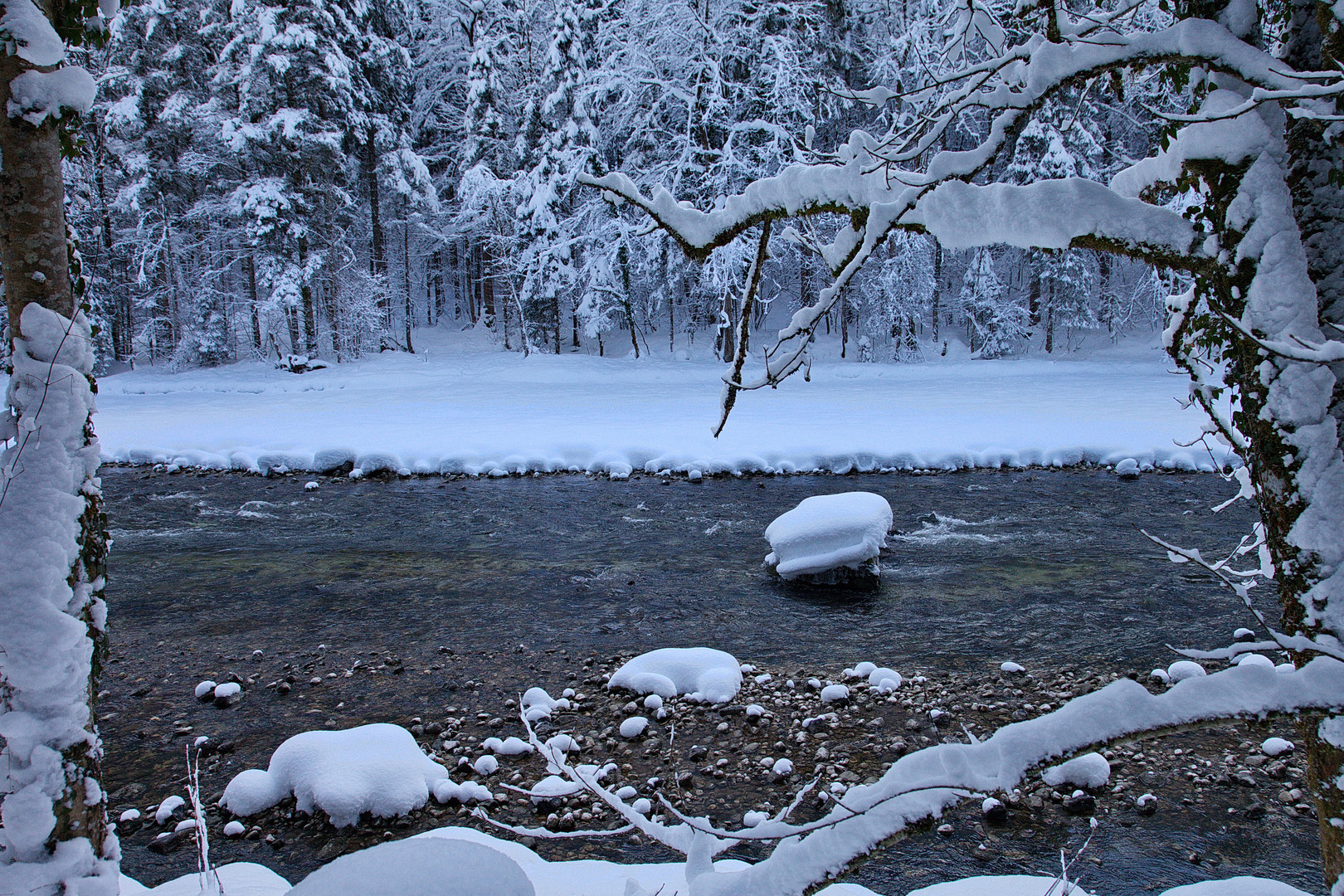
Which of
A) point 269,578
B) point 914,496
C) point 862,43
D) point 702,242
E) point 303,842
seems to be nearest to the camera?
point 702,242

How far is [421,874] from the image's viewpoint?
6.73 ft

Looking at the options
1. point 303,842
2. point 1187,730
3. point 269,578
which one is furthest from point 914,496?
point 1187,730

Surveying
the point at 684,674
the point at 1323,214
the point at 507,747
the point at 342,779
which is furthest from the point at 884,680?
the point at 1323,214

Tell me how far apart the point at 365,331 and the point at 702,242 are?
29509 millimetres

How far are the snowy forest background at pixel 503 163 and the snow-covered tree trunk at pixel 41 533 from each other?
19763 mm

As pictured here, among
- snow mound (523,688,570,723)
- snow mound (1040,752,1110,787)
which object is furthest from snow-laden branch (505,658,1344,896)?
snow mound (523,688,570,723)

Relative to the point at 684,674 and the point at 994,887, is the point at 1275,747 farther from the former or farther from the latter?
the point at 684,674

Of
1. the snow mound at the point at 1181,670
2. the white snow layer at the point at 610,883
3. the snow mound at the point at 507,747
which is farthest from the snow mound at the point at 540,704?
the snow mound at the point at 1181,670

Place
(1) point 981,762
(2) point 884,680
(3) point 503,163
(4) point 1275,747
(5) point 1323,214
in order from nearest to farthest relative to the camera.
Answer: (1) point 981,762
(5) point 1323,214
(4) point 1275,747
(2) point 884,680
(3) point 503,163

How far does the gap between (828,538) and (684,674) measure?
273 cm

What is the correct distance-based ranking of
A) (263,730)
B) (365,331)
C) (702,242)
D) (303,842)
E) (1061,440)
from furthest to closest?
(365,331)
(1061,440)
(263,730)
(303,842)
(702,242)

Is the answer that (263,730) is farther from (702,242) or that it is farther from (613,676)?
(702,242)

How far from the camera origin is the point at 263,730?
5332 mm

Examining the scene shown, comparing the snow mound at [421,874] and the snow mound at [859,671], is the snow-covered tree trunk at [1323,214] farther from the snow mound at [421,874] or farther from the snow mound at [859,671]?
the snow mound at [859,671]
